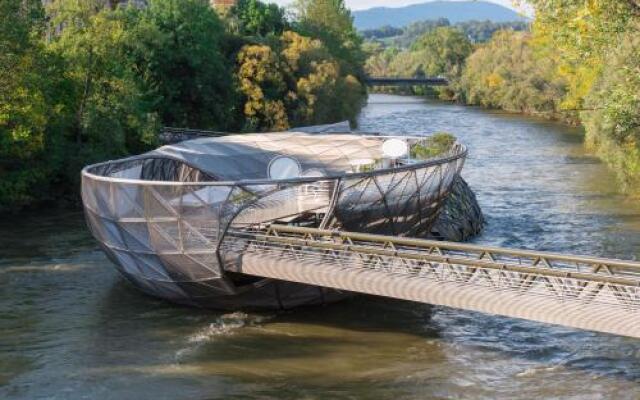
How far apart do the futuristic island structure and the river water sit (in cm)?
75

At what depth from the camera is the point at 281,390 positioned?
18531 millimetres

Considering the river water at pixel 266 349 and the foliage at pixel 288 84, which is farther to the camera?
the foliage at pixel 288 84

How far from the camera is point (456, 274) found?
19391 millimetres

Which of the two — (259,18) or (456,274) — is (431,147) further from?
(259,18)

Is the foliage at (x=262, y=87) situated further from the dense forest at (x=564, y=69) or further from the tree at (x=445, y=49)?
the tree at (x=445, y=49)

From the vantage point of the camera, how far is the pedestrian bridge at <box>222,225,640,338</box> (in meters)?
17.1

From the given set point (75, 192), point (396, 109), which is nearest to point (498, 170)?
point (75, 192)

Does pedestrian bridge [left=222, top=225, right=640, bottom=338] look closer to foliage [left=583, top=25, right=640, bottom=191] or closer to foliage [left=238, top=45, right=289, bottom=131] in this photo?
foliage [left=583, top=25, right=640, bottom=191]

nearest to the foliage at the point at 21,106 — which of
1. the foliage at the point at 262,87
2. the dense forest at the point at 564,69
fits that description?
the dense forest at the point at 564,69

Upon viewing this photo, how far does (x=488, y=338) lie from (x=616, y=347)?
280cm

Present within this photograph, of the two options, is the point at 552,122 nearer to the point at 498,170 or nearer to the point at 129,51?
the point at 498,170

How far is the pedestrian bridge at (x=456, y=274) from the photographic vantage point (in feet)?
56.0

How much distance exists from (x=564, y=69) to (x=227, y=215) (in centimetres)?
2488

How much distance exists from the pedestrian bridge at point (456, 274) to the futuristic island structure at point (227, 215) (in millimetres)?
664
